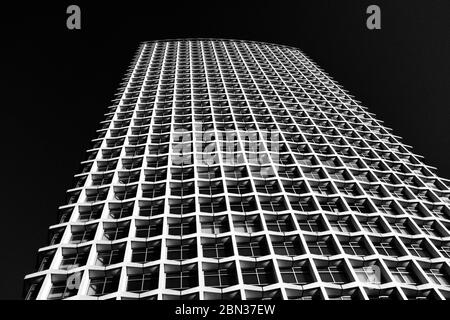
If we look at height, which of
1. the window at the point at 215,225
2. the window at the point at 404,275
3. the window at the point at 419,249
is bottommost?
the window at the point at 404,275

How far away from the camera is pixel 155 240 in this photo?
121 ft

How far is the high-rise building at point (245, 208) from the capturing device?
33625 millimetres

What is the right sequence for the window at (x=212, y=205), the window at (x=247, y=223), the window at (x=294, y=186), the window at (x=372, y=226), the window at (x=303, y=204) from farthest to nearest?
the window at (x=294, y=186)
the window at (x=303, y=204)
the window at (x=372, y=226)
the window at (x=212, y=205)
the window at (x=247, y=223)

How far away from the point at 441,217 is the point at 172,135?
33.3m

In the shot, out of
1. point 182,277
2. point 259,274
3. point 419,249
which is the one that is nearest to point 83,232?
point 182,277

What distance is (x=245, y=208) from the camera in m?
43.0

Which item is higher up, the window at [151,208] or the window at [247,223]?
the window at [151,208]

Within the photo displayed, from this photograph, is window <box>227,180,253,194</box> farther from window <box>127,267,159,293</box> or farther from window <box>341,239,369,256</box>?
window <box>127,267,159,293</box>

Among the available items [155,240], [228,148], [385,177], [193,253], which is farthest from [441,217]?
[155,240]

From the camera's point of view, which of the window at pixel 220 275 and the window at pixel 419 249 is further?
the window at pixel 419 249

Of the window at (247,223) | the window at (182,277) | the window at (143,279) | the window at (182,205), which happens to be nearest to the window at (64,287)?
the window at (143,279)

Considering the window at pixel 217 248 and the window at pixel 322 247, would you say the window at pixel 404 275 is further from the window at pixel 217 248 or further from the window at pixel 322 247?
the window at pixel 217 248

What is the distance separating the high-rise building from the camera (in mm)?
33625

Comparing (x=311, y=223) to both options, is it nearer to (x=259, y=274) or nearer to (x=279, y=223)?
(x=279, y=223)
